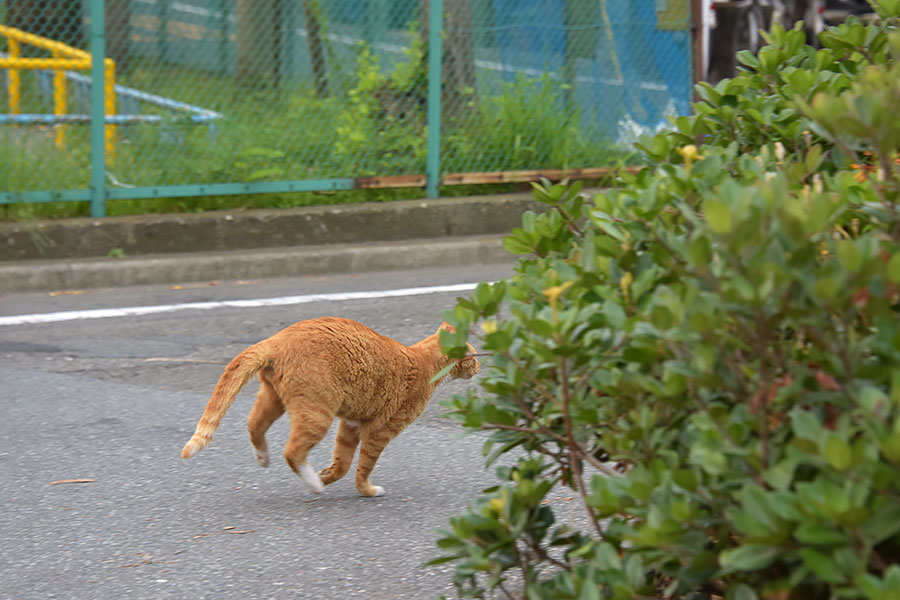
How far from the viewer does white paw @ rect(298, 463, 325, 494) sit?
354 cm

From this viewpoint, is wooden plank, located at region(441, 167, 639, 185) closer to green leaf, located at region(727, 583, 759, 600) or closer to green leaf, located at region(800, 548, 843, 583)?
green leaf, located at region(727, 583, 759, 600)

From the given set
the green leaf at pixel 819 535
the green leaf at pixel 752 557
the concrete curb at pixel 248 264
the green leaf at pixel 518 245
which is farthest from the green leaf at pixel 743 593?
the concrete curb at pixel 248 264

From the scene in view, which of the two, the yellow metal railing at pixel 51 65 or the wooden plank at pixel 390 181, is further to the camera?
the wooden plank at pixel 390 181

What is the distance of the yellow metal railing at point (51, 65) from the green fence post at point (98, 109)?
0.27 ft

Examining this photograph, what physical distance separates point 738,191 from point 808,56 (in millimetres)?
1450

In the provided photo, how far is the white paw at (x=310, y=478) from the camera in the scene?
3.54 m

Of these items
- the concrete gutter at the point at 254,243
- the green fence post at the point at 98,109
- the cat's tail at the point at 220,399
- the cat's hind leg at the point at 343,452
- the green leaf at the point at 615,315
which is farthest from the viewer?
the green fence post at the point at 98,109

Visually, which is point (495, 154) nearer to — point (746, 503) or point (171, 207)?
point (171, 207)

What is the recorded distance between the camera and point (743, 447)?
5.20 feet

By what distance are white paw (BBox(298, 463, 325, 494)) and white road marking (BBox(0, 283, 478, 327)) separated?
9.22ft

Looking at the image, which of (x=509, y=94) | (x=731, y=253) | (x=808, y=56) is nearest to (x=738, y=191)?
(x=731, y=253)

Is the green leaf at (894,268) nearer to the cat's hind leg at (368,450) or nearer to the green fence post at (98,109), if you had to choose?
the cat's hind leg at (368,450)

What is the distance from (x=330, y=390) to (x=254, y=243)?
14.3ft

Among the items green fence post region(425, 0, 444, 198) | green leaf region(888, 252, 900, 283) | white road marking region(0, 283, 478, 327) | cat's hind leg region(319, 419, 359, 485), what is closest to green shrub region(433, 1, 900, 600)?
green leaf region(888, 252, 900, 283)
